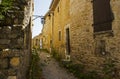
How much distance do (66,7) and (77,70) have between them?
4.84m

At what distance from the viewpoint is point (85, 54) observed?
10.3 meters

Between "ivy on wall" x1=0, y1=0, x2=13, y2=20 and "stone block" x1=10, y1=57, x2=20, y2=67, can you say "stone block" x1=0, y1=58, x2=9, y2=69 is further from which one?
"ivy on wall" x1=0, y1=0, x2=13, y2=20

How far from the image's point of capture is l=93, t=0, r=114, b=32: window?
8244mm

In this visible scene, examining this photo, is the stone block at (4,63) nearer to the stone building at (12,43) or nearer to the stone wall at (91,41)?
the stone building at (12,43)

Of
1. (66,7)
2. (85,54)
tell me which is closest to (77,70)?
(85,54)

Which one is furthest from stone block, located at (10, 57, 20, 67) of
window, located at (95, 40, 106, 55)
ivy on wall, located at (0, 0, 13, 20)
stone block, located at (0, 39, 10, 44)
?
window, located at (95, 40, 106, 55)

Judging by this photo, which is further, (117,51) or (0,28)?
(117,51)

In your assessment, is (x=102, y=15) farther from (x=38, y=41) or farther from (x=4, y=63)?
(x=38, y=41)

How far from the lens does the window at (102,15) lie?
8244mm

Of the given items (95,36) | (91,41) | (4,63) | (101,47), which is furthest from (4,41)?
(91,41)

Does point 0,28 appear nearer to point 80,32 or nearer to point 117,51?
point 117,51

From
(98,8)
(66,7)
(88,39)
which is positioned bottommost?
(88,39)

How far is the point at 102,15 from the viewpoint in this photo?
8.65m

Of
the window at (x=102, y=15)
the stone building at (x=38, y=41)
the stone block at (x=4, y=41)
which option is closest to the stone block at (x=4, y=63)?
the stone block at (x=4, y=41)
